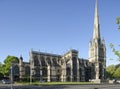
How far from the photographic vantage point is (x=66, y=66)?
127 metres

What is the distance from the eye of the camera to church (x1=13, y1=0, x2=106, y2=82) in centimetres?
12238

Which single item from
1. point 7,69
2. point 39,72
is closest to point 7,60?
point 7,69

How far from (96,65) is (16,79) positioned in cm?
4258

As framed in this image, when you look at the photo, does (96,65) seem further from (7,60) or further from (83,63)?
(7,60)

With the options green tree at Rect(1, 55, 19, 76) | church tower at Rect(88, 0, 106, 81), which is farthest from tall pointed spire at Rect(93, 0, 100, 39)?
green tree at Rect(1, 55, 19, 76)

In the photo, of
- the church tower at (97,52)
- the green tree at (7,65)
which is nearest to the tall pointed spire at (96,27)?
the church tower at (97,52)

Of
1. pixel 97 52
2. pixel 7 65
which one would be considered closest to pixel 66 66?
pixel 97 52

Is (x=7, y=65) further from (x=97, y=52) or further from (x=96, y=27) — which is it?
(x=96, y=27)

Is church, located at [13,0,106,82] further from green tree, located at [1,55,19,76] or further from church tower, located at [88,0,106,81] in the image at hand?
green tree, located at [1,55,19,76]

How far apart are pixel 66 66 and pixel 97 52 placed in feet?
69.3

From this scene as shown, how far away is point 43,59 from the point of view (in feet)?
424

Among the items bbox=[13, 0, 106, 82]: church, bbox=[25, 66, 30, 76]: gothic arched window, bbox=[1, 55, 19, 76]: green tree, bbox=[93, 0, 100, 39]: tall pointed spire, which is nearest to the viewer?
bbox=[1, 55, 19, 76]: green tree

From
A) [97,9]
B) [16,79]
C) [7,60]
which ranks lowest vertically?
[16,79]

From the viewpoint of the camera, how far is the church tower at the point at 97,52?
5389 inches
